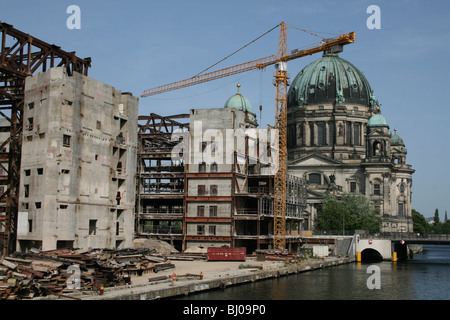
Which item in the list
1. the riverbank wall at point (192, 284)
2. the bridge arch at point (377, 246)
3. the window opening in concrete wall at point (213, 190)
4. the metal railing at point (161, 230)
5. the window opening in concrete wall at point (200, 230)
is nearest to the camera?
the riverbank wall at point (192, 284)

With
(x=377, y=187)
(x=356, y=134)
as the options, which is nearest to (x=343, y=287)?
(x=377, y=187)

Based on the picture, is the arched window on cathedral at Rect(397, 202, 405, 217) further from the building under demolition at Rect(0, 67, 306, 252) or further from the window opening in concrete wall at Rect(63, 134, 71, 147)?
the window opening in concrete wall at Rect(63, 134, 71, 147)

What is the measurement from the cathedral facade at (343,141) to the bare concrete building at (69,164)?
78322 mm

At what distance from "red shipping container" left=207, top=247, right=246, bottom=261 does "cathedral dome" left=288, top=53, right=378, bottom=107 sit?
94.4m

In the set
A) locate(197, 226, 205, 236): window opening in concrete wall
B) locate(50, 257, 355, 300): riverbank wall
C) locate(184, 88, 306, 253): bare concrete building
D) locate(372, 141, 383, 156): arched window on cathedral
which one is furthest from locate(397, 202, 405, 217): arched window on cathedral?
locate(50, 257, 355, 300): riverbank wall

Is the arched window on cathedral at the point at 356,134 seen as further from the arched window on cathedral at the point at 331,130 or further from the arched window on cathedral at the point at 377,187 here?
the arched window on cathedral at the point at 377,187

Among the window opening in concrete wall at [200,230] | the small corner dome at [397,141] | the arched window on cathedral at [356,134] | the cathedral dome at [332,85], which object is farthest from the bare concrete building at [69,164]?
the small corner dome at [397,141]

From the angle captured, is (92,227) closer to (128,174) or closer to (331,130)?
(128,174)

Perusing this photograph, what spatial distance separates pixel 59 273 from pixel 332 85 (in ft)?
423

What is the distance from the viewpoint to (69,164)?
67.6 m

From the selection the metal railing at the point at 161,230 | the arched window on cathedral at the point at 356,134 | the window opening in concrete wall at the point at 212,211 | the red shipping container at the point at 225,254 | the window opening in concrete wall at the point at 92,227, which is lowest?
the red shipping container at the point at 225,254

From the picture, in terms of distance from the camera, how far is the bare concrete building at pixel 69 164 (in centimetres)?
6619

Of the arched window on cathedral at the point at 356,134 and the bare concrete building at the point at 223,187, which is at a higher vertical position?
the arched window on cathedral at the point at 356,134

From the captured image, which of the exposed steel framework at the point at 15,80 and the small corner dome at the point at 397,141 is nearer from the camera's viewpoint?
the exposed steel framework at the point at 15,80
